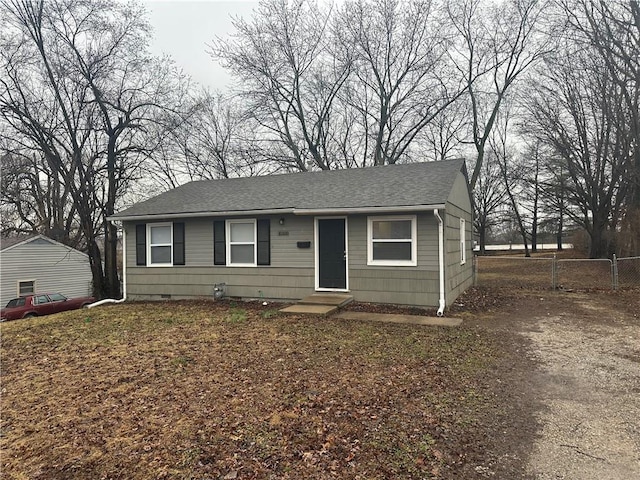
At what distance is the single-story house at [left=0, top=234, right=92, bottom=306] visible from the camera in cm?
2102

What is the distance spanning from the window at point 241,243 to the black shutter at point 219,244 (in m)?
0.16

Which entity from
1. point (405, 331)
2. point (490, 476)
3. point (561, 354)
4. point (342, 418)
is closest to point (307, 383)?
point (342, 418)

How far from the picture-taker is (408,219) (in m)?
8.65

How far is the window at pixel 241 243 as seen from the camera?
10.3 m

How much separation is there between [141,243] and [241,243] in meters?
3.44

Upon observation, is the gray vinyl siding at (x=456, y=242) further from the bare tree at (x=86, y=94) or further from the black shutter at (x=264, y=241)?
the bare tree at (x=86, y=94)

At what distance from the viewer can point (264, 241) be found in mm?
10094

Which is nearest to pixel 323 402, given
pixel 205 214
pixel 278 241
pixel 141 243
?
pixel 278 241

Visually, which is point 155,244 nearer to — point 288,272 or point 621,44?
point 288,272

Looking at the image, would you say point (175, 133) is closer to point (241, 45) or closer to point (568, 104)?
point (241, 45)

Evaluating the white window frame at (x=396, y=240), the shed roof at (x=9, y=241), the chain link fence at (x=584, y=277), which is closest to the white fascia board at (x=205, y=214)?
the white window frame at (x=396, y=240)

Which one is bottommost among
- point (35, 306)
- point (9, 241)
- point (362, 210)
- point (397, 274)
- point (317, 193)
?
point (35, 306)

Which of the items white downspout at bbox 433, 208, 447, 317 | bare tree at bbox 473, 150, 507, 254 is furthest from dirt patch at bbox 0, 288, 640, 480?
bare tree at bbox 473, 150, 507, 254

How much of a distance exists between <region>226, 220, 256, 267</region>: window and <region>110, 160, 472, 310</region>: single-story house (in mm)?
27
